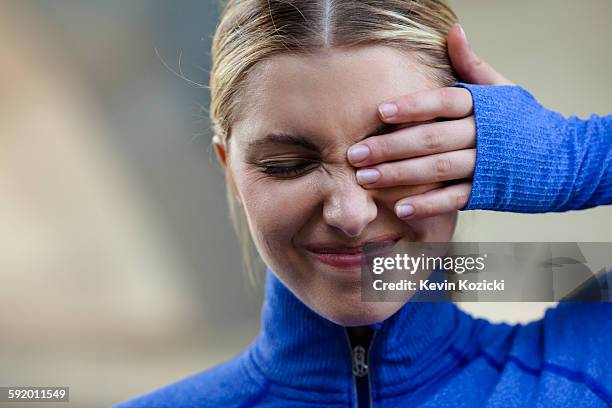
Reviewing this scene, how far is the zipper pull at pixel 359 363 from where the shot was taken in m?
0.92

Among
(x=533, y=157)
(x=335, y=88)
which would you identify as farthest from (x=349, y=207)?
(x=533, y=157)

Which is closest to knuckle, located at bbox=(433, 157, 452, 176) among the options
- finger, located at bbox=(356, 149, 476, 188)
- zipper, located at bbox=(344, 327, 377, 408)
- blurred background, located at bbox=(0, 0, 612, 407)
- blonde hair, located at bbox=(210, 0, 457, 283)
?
finger, located at bbox=(356, 149, 476, 188)

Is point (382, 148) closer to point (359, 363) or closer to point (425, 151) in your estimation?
point (425, 151)

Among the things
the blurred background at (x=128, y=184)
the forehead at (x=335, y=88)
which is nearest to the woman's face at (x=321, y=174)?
the forehead at (x=335, y=88)

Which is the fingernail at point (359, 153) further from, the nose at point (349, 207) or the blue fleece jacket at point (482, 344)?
the blue fleece jacket at point (482, 344)

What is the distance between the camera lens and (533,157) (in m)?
0.84

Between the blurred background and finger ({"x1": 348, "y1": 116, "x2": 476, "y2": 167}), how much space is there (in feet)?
3.49

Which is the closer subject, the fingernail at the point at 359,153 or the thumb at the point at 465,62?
the fingernail at the point at 359,153

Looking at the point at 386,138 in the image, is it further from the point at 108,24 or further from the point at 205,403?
the point at 108,24

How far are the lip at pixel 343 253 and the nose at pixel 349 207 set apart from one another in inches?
1.4

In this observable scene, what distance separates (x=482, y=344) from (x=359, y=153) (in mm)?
338

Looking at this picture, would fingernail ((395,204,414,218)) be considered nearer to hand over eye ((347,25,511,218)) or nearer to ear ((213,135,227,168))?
hand over eye ((347,25,511,218))

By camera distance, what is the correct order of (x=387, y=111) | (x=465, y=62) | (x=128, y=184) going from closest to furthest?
(x=387, y=111) < (x=465, y=62) < (x=128, y=184)

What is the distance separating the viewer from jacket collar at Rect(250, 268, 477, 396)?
0.91 m
